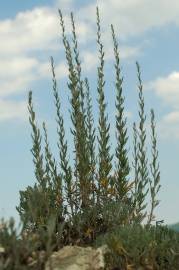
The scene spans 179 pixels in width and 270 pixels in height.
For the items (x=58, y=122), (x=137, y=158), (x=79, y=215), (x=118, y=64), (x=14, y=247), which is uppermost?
(x=118, y=64)

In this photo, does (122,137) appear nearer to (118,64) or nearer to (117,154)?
(117,154)

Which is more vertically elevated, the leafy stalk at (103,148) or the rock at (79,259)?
the leafy stalk at (103,148)

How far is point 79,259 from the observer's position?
7.26 meters

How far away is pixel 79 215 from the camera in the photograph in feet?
34.4

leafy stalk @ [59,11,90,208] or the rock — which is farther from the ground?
leafy stalk @ [59,11,90,208]

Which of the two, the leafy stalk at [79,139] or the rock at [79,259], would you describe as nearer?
the rock at [79,259]

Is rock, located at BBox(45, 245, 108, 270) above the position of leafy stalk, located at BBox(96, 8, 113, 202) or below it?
below

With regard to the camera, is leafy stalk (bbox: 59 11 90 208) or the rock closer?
the rock

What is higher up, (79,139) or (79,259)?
(79,139)

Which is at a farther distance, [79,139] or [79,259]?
[79,139]

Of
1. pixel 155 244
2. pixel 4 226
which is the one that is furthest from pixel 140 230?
pixel 4 226

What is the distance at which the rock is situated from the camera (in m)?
7.07

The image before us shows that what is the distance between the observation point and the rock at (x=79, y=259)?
707 centimetres

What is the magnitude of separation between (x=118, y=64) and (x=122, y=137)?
1564 millimetres
